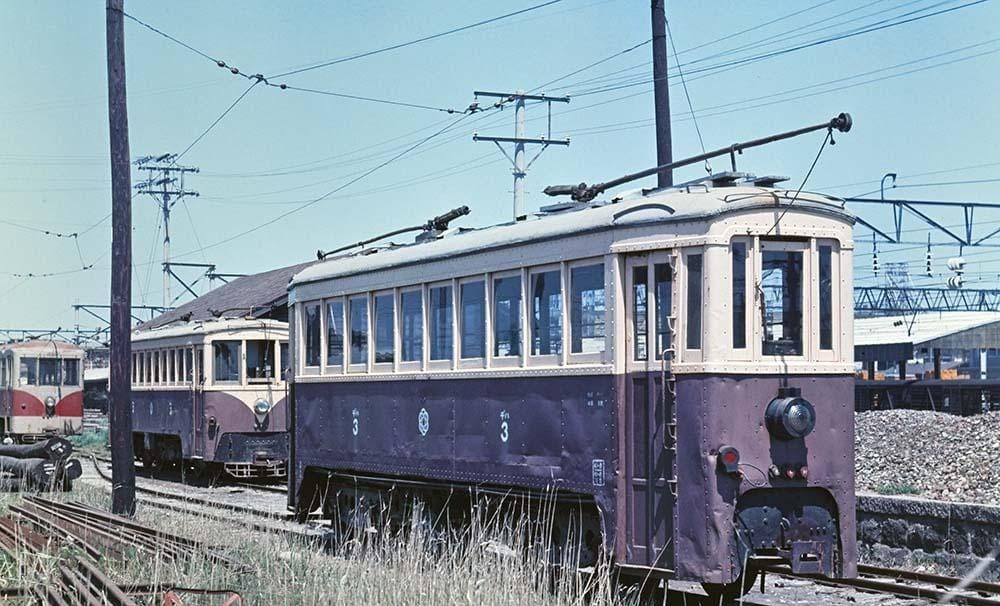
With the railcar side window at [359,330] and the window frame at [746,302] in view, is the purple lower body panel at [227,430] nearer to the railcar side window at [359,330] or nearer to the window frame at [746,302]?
the railcar side window at [359,330]

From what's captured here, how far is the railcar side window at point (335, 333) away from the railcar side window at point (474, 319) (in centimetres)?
258

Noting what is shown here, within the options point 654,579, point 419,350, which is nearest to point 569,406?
point 654,579

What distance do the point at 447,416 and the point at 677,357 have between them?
9.58 ft

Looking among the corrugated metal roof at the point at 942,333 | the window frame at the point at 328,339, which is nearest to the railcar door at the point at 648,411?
the window frame at the point at 328,339

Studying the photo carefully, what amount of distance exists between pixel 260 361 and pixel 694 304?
15.2m

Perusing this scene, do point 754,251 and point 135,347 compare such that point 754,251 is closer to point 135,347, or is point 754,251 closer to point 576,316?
point 576,316

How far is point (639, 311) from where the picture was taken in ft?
32.2

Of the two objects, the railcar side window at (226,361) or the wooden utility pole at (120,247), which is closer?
the wooden utility pole at (120,247)

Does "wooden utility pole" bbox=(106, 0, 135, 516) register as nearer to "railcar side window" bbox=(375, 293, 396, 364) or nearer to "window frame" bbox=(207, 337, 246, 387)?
"railcar side window" bbox=(375, 293, 396, 364)

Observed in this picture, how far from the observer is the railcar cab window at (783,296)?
958cm

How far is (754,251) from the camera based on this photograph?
9.52 m

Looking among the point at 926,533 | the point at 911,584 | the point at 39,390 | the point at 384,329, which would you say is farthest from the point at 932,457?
the point at 39,390

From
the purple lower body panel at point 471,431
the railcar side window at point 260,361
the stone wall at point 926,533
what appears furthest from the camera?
the railcar side window at point 260,361

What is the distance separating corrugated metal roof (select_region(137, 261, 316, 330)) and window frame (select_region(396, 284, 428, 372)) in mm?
12588
